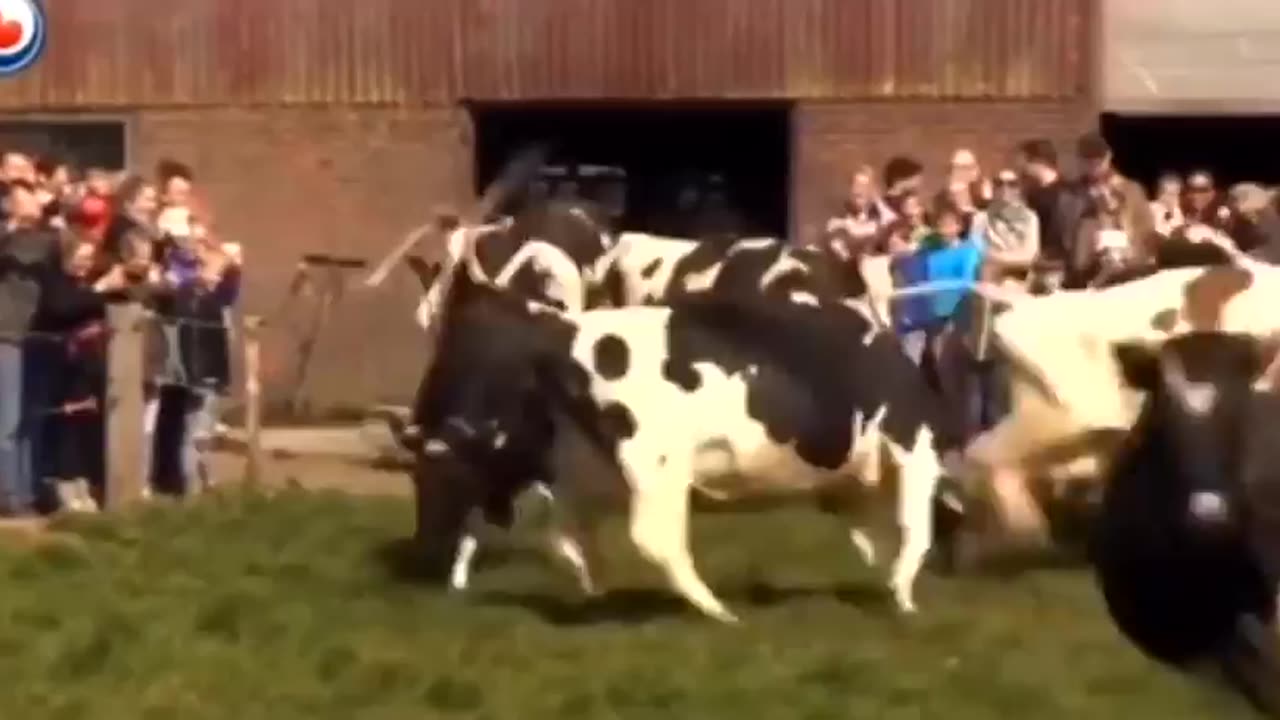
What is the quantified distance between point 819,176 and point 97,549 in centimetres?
1107

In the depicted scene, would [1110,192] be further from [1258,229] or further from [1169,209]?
[1169,209]

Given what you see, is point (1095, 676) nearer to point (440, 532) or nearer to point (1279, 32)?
point (440, 532)

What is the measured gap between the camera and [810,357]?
37.8 ft

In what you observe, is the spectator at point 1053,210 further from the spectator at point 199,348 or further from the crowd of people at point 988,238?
the spectator at point 199,348

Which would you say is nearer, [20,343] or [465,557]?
[465,557]

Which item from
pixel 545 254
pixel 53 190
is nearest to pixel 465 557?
pixel 545 254

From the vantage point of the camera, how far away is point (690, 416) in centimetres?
1126

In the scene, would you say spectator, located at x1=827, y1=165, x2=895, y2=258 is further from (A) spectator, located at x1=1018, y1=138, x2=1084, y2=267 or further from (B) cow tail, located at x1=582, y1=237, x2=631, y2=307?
(B) cow tail, located at x1=582, y1=237, x2=631, y2=307

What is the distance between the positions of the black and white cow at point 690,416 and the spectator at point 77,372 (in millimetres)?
3620

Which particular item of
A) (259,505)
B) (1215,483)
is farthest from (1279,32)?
(1215,483)

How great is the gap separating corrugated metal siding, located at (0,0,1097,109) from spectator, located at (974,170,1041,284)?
7021mm

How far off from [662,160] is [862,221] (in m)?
10.4

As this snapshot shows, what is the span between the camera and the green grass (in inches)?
369

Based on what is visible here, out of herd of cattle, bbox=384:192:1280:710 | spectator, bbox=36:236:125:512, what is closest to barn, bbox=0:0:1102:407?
spectator, bbox=36:236:125:512
